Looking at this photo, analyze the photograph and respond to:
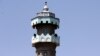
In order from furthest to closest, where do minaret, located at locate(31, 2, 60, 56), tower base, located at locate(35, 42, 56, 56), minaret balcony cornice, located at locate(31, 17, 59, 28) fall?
minaret balcony cornice, located at locate(31, 17, 59, 28) → minaret, located at locate(31, 2, 60, 56) → tower base, located at locate(35, 42, 56, 56)

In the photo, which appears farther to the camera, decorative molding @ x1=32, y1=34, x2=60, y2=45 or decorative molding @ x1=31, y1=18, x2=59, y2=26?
decorative molding @ x1=31, y1=18, x2=59, y2=26

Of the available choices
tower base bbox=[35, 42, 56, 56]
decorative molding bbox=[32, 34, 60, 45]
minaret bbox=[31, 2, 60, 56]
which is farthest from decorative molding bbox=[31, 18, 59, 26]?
tower base bbox=[35, 42, 56, 56]

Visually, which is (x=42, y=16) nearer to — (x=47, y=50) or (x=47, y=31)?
(x=47, y=31)

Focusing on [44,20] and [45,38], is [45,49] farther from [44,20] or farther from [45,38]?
[44,20]

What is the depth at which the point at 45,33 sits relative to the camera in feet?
145

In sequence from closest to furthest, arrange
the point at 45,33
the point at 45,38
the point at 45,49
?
the point at 45,49, the point at 45,38, the point at 45,33

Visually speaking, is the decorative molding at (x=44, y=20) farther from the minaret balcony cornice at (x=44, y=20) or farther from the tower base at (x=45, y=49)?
the tower base at (x=45, y=49)

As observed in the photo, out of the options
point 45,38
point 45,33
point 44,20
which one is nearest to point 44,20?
point 44,20

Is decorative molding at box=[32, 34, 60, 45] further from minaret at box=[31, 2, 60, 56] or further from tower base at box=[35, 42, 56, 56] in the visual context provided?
tower base at box=[35, 42, 56, 56]

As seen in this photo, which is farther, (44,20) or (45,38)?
(44,20)

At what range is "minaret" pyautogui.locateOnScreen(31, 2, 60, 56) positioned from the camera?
4366 centimetres

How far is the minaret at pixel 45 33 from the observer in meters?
43.7

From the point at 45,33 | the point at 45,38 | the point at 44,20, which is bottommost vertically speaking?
→ the point at 45,38

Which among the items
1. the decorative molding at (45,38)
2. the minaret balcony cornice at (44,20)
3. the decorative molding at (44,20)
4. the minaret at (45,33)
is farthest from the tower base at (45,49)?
the decorative molding at (44,20)
